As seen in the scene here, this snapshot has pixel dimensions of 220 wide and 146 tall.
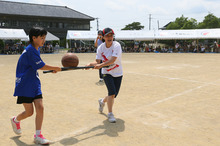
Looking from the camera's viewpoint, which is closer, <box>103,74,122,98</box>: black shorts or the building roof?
<box>103,74,122,98</box>: black shorts

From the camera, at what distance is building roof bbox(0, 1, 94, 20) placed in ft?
179

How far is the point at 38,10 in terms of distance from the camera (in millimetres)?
58781

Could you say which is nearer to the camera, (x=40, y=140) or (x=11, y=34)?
(x=40, y=140)

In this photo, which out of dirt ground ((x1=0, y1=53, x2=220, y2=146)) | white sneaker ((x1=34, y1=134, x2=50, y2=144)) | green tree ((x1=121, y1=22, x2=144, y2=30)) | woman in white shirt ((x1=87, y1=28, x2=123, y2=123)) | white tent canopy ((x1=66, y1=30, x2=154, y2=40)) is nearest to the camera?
white sneaker ((x1=34, y1=134, x2=50, y2=144))

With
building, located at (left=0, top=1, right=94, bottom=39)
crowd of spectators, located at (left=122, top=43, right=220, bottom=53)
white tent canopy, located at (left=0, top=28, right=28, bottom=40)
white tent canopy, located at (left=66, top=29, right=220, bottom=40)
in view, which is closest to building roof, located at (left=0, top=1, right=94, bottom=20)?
building, located at (left=0, top=1, right=94, bottom=39)

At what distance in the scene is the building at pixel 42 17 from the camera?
5462 centimetres

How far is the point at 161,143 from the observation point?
353 centimetres

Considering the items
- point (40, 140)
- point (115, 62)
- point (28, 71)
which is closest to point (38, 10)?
point (115, 62)

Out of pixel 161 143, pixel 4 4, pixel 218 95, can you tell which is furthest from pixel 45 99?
pixel 4 4

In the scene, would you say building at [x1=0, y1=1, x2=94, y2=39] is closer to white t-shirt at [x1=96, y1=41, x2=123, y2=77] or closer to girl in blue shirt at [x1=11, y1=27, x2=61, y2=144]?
white t-shirt at [x1=96, y1=41, x2=123, y2=77]

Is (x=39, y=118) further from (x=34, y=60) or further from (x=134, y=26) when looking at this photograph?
(x=134, y=26)

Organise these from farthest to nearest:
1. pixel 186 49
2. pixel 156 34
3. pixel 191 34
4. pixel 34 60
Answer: pixel 186 49, pixel 156 34, pixel 191 34, pixel 34 60

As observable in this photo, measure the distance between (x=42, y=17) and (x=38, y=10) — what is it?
2.37 metres

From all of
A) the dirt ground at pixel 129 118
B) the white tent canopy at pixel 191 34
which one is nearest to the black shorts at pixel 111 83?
the dirt ground at pixel 129 118
